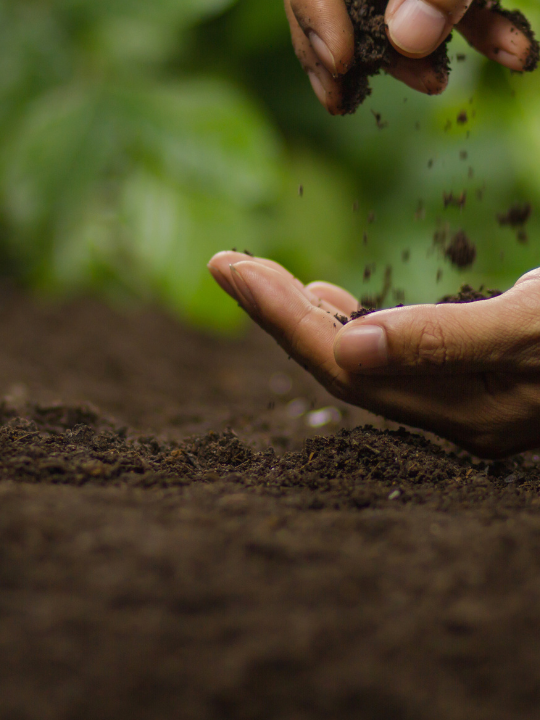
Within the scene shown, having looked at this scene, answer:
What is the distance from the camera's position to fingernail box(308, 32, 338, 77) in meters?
0.93

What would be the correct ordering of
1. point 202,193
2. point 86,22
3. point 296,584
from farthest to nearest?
point 86,22 → point 202,193 → point 296,584

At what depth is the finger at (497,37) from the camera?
1075 millimetres

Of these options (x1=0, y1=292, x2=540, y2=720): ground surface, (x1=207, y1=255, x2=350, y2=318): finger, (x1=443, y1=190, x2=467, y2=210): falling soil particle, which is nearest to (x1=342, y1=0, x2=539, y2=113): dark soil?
(x1=443, y1=190, x2=467, y2=210): falling soil particle

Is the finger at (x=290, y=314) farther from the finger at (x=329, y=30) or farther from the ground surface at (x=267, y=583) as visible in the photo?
the finger at (x=329, y=30)

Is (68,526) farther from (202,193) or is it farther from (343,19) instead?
(202,193)

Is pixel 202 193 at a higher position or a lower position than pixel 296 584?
higher

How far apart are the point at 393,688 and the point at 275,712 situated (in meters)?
0.08

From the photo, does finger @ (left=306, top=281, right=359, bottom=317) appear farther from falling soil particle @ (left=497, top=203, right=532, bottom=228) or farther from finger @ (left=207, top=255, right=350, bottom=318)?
falling soil particle @ (left=497, top=203, right=532, bottom=228)

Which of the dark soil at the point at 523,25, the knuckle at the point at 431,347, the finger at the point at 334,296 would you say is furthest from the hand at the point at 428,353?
the dark soil at the point at 523,25

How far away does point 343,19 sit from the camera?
922 millimetres

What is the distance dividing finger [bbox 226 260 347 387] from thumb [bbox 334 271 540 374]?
85 millimetres

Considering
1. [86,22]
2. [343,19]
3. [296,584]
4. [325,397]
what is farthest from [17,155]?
[296,584]

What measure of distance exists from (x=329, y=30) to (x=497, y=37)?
373mm

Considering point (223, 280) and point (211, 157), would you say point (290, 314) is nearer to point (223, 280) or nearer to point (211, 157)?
point (223, 280)
